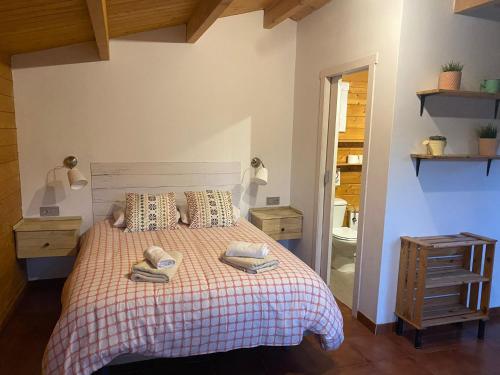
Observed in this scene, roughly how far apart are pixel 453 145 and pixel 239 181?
1936 mm

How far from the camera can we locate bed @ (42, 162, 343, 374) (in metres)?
1.83

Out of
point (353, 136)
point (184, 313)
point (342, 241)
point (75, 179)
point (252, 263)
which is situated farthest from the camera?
point (353, 136)

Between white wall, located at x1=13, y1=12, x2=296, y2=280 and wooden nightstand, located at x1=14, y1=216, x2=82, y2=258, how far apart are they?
1.04 feet

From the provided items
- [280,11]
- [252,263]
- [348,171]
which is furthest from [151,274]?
[348,171]

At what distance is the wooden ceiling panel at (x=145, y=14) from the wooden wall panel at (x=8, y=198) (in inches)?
36.9

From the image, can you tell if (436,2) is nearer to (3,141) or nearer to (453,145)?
(453,145)

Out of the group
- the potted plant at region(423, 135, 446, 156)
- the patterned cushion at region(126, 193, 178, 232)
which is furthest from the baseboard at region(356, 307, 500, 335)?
the patterned cushion at region(126, 193, 178, 232)

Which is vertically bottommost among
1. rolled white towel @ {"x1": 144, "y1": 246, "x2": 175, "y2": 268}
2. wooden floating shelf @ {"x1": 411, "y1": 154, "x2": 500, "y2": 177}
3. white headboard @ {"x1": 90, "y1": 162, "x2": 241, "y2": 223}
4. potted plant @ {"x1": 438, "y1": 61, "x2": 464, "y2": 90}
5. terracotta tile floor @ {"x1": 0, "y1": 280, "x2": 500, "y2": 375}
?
terracotta tile floor @ {"x1": 0, "y1": 280, "x2": 500, "y2": 375}

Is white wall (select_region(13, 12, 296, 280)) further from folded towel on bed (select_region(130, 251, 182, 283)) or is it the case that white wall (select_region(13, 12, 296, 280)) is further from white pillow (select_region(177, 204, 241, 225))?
folded towel on bed (select_region(130, 251, 182, 283))

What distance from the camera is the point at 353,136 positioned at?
14.4ft

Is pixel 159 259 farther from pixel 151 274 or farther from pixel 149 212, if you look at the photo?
pixel 149 212

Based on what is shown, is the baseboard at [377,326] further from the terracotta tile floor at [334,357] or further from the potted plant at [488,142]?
the potted plant at [488,142]

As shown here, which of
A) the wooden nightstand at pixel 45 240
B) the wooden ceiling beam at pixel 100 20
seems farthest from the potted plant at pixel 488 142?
the wooden nightstand at pixel 45 240

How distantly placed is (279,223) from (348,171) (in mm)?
1282
